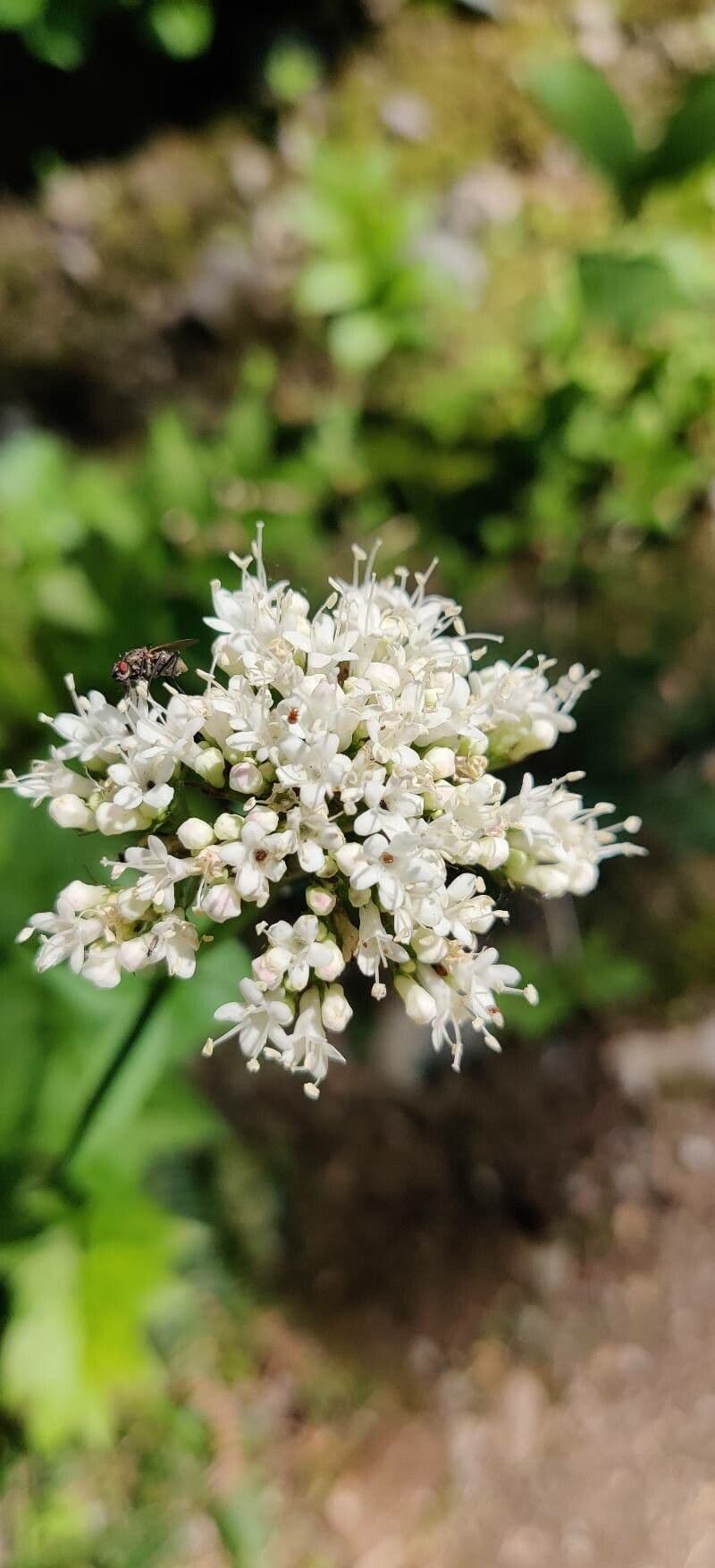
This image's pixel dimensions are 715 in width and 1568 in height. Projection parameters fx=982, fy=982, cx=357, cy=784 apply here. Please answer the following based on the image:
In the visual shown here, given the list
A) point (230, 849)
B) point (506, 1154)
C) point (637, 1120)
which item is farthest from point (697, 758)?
point (230, 849)

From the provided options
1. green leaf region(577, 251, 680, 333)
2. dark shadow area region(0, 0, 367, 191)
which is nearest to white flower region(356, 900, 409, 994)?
green leaf region(577, 251, 680, 333)

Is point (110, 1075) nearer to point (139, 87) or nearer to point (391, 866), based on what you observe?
point (391, 866)

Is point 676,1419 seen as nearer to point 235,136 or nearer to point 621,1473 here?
point 621,1473

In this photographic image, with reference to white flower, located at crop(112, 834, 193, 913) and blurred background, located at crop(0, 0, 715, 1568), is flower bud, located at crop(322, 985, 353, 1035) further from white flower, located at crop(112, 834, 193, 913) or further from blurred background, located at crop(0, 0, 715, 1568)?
blurred background, located at crop(0, 0, 715, 1568)

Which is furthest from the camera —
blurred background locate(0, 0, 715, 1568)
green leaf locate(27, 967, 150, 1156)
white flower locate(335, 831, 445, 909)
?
blurred background locate(0, 0, 715, 1568)

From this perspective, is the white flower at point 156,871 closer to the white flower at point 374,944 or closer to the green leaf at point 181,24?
the white flower at point 374,944

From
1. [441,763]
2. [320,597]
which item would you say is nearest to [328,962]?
[441,763]
